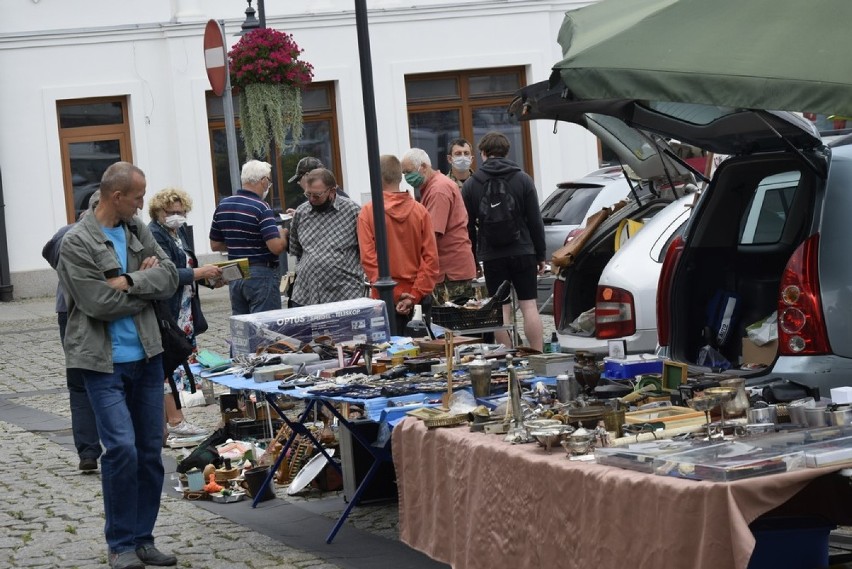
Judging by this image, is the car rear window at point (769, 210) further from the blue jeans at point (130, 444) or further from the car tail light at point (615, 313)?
the blue jeans at point (130, 444)

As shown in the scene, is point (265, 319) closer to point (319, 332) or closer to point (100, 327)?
point (319, 332)

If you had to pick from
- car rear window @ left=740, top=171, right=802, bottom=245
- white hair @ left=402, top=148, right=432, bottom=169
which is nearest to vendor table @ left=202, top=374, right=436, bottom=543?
car rear window @ left=740, top=171, right=802, bottom=245

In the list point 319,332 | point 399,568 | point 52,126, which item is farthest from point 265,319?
point 52,126

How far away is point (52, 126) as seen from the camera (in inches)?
869

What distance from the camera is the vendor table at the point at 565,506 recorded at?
13.5 ft

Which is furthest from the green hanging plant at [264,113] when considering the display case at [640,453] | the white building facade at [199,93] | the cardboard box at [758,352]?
the display case at [640,453]

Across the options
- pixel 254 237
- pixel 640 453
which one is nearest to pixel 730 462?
pixel 640 453

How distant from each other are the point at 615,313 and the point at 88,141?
51.8ft

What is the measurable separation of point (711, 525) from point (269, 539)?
369 centimetres

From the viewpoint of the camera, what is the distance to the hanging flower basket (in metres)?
19.2

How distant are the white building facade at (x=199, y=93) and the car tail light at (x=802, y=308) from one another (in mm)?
16521

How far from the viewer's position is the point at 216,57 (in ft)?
44.1

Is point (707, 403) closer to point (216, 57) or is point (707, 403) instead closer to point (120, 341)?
point (120, 341)

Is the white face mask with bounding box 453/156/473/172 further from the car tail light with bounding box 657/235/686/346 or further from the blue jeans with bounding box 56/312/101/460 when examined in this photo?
the car tail light with bounding box 657/235/686/346
